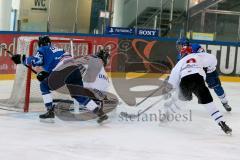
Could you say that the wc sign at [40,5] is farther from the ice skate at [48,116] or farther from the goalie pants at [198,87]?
the goalie pants at [198,87]

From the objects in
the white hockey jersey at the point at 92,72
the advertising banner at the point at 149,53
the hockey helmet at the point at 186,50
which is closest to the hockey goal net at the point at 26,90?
the white hockey jersey at the point at 92,72

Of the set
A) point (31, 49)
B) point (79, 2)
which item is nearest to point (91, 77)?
point (31, 49)

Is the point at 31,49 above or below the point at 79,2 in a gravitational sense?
below

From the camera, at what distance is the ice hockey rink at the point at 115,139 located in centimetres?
482

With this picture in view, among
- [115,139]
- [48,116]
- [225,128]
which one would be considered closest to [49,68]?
[48,116]

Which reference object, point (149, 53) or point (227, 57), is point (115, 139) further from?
point (227, 57)

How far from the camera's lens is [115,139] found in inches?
220

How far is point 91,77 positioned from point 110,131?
100 centimetres

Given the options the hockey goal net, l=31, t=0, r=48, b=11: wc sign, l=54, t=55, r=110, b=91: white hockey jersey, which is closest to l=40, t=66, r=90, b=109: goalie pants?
l=54, t=55, r=110, b=91: white hockey jersey

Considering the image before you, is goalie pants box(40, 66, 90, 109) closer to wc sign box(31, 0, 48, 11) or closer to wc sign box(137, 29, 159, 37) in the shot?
wc sign box(137, 29, 159, 37)

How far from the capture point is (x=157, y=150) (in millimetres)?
5145

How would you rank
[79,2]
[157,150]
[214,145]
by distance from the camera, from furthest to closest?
[79,2] → [214,145] → [157,150]

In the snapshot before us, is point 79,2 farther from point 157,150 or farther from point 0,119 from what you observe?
point 157,150

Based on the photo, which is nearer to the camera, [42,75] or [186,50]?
[42,75]
